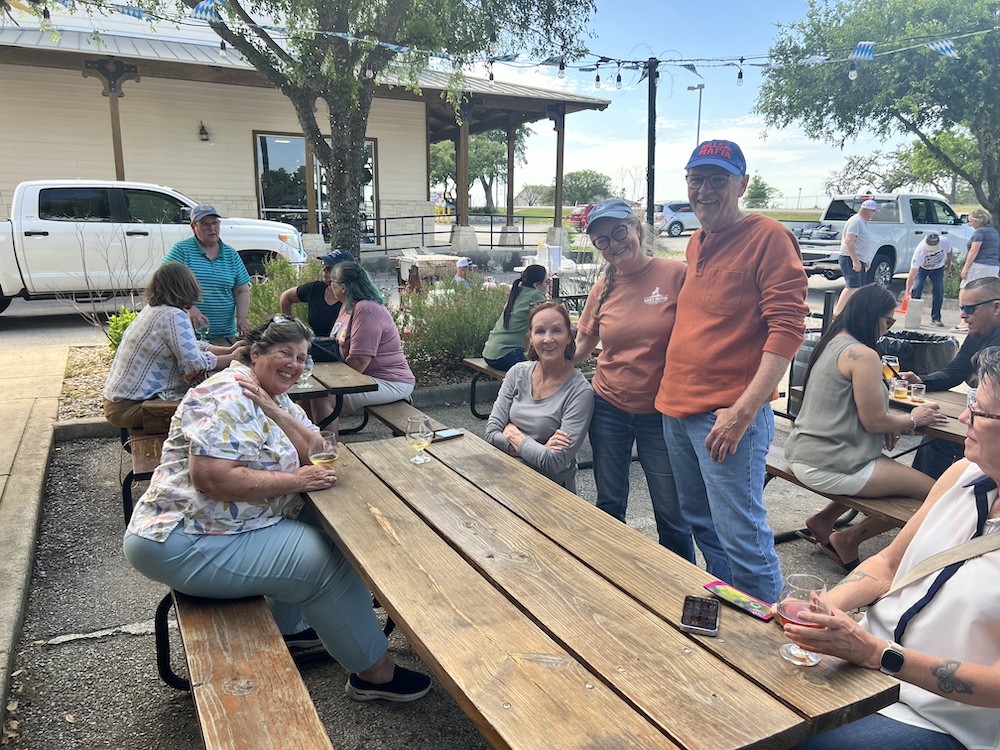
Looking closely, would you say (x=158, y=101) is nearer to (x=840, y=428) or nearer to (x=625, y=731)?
(x=840, y=428)

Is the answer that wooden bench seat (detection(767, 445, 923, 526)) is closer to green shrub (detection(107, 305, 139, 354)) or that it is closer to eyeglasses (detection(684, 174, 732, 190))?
eyeglasses (detection(684, 174, 732, 190))

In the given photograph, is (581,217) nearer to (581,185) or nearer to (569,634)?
(569,634)

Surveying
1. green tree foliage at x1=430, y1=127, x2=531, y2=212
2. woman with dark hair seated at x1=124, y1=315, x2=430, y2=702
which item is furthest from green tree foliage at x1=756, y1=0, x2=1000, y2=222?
green tree foliage at x1=430, y1=127, x2=531, y2=212

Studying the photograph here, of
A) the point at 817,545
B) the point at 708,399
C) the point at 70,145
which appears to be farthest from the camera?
the point at 70,145

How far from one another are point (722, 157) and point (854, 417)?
141 centimetres

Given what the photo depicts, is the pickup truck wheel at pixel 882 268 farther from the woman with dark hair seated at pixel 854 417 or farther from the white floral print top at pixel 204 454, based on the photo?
the white floral print top at pixel 204 454

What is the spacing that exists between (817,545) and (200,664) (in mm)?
3064

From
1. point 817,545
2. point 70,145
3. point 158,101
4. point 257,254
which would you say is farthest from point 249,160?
point 817,545

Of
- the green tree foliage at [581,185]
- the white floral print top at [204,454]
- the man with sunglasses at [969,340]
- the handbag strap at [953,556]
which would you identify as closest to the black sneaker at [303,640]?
the white floral print top at [204,454]

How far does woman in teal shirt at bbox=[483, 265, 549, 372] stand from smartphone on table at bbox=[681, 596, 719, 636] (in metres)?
3.84

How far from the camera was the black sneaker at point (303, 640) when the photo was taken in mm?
2837

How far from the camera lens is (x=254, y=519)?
2.34 metres

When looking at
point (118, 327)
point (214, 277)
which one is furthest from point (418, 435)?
point (118, 327)

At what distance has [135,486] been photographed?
170 inches
